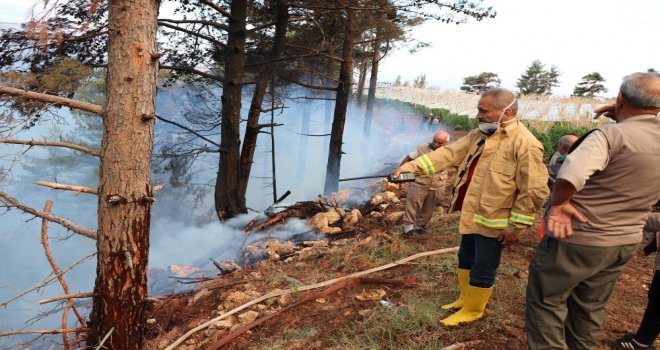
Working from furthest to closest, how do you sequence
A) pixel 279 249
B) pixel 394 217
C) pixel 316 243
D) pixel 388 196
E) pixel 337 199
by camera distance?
pixel 337 199
pixel 388 196
pixel 394 217
pixel 316 243
pixel 279 249

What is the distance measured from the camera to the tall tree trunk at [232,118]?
27.5 feet

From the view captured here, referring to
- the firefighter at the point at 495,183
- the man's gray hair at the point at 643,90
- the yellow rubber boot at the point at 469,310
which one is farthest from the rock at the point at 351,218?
the man's gray hair at the point at 643,90

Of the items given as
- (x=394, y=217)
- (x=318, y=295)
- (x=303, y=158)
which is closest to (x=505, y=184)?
(x=318, y=295)

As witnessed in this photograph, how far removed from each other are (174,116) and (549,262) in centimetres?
2278

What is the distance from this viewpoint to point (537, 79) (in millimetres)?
44188

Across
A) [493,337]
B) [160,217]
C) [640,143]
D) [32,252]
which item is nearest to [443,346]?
[493,337]

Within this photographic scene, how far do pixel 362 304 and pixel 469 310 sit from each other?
107 cm

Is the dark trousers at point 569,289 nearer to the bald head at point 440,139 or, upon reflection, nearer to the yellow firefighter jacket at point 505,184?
the yellow firefighter jacket at point 505,184

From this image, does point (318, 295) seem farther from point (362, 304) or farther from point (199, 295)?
point (199, 295)

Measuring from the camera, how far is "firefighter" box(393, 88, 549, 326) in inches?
111

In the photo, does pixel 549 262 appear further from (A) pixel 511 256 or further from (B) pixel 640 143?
(A) pixel 511 256

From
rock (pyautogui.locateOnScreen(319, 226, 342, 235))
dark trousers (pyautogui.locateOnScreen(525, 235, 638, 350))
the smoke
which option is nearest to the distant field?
the smoke

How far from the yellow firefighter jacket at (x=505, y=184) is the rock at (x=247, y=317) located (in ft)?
7.37

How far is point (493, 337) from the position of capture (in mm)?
3188
